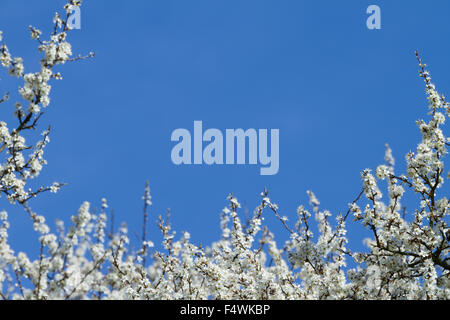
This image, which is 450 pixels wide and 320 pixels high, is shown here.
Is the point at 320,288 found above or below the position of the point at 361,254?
below

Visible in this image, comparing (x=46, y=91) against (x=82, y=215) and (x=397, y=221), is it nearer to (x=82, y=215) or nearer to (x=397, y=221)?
(x=82, y=215)

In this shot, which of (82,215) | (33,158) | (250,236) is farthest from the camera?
(82,215)

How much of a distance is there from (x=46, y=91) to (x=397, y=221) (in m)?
6.34

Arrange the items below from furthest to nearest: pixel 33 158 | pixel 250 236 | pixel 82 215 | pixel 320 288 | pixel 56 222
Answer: pixel 56 222
pixel 82 215
pixel 33 158
pixel 250 236
pixel 320 288

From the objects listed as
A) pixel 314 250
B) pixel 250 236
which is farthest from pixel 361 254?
pixel 250 236

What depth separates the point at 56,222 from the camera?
18.8 m

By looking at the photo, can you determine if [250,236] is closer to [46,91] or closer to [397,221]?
[397,221]
